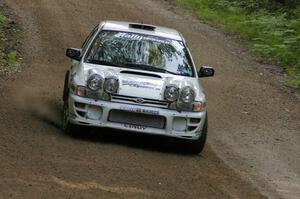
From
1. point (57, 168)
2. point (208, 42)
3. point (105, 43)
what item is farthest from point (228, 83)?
point (57, 168)

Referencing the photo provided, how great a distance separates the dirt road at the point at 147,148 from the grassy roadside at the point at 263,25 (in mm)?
983

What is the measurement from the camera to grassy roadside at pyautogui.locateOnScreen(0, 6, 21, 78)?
1376 centimetres

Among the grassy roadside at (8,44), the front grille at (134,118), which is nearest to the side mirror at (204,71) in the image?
the front grille at (134,118)

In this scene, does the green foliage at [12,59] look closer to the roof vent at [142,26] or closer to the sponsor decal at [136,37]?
the roof vent at [142,26]

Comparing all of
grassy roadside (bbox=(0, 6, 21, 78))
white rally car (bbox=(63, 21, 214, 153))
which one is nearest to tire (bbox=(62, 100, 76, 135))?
white rally car (bbox=(63, 21, 214, 153))

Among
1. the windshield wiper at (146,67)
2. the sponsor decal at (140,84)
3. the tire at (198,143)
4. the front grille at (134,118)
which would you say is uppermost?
the windshield wiper at (146,67)

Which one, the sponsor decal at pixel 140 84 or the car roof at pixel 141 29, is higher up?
the car roof at pixel 141 29

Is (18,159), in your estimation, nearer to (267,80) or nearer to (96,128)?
(96,128)

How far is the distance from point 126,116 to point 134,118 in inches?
4.3

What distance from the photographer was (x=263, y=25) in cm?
2108

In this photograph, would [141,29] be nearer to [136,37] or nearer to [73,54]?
[136,37]

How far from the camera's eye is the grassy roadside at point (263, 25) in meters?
17.9

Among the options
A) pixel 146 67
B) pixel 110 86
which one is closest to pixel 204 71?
pixel 146 67

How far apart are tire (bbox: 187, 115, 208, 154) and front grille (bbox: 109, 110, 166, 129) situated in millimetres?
623
